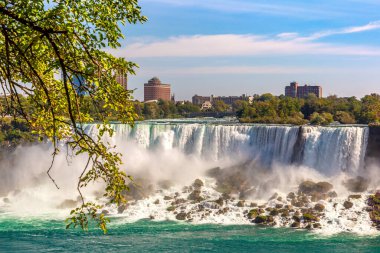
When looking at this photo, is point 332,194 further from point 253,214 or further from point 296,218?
point 253,214

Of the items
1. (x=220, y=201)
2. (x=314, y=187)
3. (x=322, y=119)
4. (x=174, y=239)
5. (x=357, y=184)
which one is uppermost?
(x=322, y=119)

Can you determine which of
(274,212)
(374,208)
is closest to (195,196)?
(274,212)

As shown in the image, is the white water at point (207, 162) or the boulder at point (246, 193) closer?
the white water at point (207, 162)

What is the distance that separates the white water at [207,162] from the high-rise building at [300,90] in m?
130

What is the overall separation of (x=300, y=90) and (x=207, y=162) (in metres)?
136

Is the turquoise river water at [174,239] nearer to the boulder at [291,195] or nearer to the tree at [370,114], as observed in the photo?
the boulder at [291,195]

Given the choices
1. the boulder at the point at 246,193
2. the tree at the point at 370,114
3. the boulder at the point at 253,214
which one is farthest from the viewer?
the tree at the point at 370,114

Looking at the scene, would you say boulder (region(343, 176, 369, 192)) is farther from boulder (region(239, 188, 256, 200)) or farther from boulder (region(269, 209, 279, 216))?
boulder (region(269, 209, 279, 216))

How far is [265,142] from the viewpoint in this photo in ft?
114

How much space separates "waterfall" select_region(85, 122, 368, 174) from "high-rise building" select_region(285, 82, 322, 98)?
129598 millimetres

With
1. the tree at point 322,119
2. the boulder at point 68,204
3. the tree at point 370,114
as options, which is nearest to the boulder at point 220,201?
the boulder at point 68,204

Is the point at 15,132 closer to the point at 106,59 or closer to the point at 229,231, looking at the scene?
the point at 229,231

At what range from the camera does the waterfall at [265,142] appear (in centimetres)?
3142

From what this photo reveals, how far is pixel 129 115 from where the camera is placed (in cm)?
618
